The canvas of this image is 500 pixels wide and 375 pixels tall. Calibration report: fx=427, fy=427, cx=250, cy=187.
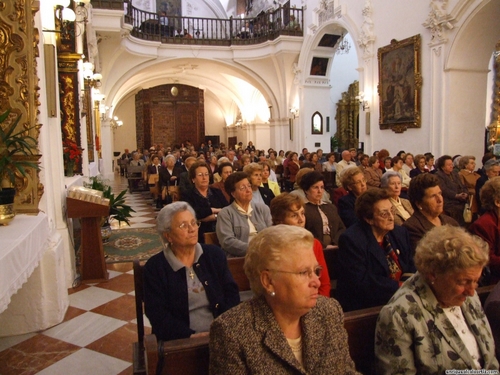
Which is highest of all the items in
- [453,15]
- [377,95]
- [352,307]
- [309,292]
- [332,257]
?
[453,15]

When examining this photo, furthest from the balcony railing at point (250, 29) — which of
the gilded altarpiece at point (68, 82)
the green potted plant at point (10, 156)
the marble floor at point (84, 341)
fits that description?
the marble floor at point (84, 341)

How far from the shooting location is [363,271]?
2.54m

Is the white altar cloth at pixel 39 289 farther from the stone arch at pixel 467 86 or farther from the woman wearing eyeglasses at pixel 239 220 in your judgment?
the stone arch at pixel 467 86

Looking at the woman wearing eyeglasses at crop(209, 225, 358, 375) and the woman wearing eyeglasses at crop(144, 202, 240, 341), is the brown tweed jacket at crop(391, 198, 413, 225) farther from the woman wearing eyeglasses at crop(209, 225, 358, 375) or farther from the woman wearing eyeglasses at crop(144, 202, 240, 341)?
the woman wearing eyeglasses at crop(209, 225, 358, 375)

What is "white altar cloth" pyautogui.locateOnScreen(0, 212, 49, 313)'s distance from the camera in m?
2.27

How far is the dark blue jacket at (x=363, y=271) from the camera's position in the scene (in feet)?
8.18

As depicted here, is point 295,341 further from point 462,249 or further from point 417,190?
point 417,190

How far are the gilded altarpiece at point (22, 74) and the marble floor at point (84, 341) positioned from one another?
1.01 metres

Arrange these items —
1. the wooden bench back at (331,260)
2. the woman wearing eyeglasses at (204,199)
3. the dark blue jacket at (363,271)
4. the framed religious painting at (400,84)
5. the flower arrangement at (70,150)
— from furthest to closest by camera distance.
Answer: the framed religious painting at (400,84)
the flower arrangement at (70,150)
the woman wearing eyeglasses at (204,199)
the wooden bench back at (331,260)
the dark blue jacket at (363,271)

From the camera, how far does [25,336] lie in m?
3.40

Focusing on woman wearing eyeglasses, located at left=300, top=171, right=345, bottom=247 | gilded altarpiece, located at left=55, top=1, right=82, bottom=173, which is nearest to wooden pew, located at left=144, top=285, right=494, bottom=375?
woman wearing eyeglasses, located at left=300, top=171, right=345, bottom=247

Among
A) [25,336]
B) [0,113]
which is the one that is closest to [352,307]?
[25,336]

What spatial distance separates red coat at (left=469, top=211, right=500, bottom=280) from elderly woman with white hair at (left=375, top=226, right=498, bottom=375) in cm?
126

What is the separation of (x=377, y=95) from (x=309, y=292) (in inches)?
448
